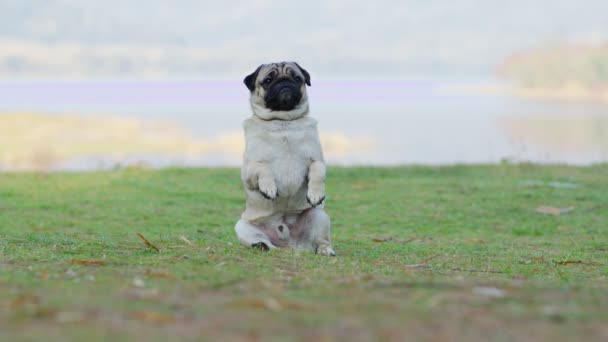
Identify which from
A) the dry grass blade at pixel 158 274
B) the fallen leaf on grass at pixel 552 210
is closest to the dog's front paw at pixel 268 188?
the dry grass blade at pixel 158 274

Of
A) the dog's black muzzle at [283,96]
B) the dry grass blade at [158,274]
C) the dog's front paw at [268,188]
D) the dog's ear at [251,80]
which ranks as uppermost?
the dog's ear at [251,80]

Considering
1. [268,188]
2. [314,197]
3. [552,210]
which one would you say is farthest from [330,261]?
[552,210]

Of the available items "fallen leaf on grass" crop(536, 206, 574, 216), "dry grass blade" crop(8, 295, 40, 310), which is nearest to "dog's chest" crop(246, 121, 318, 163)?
"dry grass blade" crop(8, 295, 40, 310)

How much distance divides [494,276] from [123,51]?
154m

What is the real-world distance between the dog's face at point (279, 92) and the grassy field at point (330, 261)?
145cm

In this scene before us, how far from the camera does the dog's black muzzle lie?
30.2 ft

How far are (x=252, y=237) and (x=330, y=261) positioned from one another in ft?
3.53

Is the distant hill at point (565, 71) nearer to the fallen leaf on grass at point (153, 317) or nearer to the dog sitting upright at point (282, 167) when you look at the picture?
the dog sitting upright at point (282, 167)

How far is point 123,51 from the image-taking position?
157625mm

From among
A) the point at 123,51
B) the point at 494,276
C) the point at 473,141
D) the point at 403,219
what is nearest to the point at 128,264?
the point at 494,276

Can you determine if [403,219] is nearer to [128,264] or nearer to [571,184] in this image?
[571,184]

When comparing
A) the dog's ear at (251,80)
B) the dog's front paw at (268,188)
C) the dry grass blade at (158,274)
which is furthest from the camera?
the dog's ear at (251,80)

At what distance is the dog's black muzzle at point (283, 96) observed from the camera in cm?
921

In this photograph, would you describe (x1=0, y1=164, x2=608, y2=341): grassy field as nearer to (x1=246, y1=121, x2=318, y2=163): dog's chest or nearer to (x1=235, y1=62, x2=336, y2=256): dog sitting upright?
(x1=235, y1=62, x2=336, y2=256): dog sitting upright
